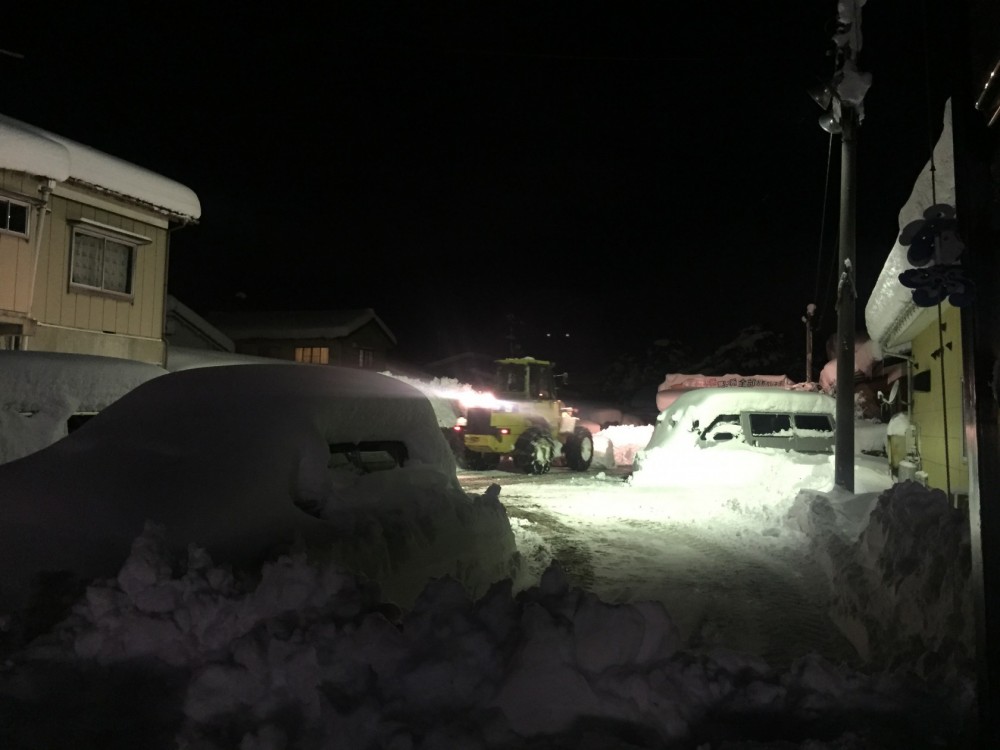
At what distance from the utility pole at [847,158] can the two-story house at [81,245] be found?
11.8 m

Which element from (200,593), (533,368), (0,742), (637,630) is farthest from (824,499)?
(533,368)

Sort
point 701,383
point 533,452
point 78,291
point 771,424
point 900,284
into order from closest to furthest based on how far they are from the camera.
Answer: point 900,284
point 771,424
point 78,291
point 533,452
point 701,383

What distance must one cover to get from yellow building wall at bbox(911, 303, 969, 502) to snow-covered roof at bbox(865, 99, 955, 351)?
11.2 inches

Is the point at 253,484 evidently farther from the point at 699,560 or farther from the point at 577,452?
the point at 577,452

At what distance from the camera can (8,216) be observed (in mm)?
12375

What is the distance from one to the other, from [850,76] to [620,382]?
45519 millimetres

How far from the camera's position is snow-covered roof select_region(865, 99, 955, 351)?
5578mm

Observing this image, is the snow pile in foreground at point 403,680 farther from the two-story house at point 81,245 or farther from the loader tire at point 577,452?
the loader tire at point 577,452

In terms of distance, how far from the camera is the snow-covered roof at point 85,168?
11.8m

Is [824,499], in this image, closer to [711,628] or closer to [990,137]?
[711,628]

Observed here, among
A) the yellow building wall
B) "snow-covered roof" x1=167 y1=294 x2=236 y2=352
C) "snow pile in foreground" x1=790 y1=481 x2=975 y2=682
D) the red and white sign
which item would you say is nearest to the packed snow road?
"snow pile in foreground" x1=790 y1=481 x2=975 y2=682

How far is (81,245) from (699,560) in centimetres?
1227

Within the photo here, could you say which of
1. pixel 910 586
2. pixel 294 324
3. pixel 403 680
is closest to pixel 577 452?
pixel 910 586

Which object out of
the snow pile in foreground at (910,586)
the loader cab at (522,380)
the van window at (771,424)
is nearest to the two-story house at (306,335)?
the loader cab at (522,380)
